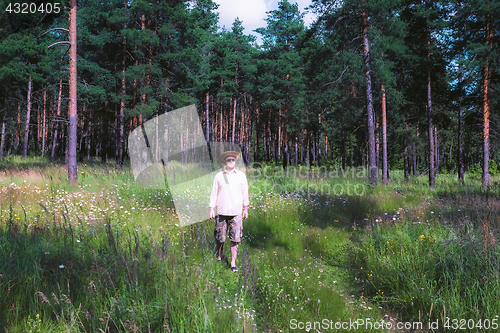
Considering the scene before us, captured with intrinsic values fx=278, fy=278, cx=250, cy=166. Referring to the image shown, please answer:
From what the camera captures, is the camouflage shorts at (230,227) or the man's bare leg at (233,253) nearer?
the man's bare leg at (233,253)

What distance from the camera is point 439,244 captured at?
4.85m

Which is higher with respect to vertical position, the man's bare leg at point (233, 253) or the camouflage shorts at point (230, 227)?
the camouflage shorts at point (230, 227)

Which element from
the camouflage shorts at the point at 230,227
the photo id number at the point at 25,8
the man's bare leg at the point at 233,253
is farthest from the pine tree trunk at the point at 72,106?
the man's bare leg at the point at 233,253

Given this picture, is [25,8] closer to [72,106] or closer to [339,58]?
[72,106]

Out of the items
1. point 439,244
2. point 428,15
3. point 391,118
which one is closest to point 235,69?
point 391,118

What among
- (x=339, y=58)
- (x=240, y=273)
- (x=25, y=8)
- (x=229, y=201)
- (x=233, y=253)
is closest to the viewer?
(x=240, y=273)

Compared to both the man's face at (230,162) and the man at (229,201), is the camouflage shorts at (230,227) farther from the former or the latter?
the man's face at (230,162)

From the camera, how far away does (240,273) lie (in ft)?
13.6

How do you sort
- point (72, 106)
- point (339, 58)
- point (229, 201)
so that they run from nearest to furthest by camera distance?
1. point (229, 201)
2. point (72, 106)
3. point (339, 58)

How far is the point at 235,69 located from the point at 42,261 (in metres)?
36.1

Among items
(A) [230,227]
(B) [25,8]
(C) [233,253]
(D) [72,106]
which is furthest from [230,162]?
(B) [25,8]

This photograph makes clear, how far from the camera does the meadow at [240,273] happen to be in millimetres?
2822

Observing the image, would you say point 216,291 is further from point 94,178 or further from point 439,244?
point 94,178

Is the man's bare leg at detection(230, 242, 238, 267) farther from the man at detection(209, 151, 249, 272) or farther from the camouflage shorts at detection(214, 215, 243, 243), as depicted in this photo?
the camouflage shorts at detection(214, 215, 243, 243)
